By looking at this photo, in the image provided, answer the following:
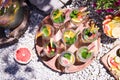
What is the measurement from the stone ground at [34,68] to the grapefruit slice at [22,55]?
0.09 m

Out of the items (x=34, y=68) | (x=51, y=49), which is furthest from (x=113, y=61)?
(x=34, y=68)

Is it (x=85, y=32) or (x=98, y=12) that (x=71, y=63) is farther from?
(x=98, y=12)

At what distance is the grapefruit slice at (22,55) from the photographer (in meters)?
5.22

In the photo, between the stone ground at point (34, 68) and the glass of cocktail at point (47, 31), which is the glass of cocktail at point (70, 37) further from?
the stone ground at point (34, 68)

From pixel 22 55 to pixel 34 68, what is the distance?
0.88 ft

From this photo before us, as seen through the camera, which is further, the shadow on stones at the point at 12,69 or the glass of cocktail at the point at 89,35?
the shadow on stones at the point at 12,69

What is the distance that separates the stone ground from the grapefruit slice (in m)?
0.09

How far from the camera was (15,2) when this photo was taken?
4941mm

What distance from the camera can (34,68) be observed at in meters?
5.26

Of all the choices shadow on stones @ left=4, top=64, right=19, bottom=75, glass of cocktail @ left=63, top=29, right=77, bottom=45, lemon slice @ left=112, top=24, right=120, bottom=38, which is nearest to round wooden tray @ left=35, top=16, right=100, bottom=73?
glass of cocktail @ left=63, top=29, right=77, bottom=45

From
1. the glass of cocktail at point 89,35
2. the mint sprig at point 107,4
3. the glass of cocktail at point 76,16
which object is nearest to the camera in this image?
the mint sprig at point 107,4

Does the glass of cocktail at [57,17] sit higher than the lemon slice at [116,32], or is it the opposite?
the glass of cocktail at [57,17]

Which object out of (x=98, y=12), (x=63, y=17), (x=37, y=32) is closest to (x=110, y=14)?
(x=98, y=12)

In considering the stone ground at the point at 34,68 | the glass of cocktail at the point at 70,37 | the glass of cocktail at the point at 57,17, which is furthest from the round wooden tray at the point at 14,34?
the glass of cocktail at the point at 70,37
